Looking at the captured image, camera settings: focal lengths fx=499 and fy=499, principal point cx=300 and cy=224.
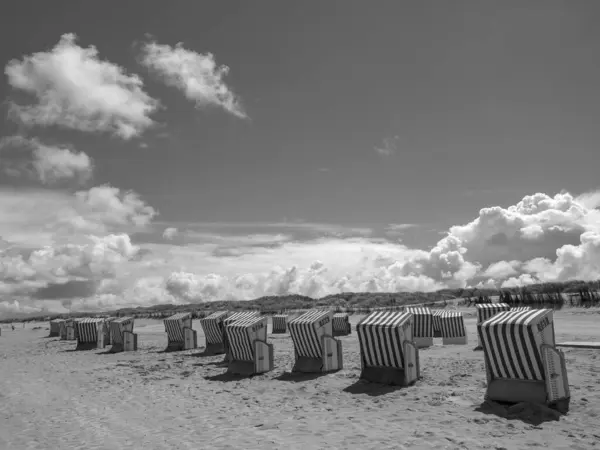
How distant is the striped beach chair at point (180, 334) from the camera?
20.9 m

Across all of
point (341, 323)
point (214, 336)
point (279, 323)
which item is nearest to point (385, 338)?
point (214, 336)

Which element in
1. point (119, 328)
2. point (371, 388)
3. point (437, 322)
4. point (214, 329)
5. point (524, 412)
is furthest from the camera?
point (119, 328)

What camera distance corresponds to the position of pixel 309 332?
42.0ft

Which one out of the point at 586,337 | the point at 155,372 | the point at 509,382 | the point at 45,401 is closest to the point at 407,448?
the point at 509,382

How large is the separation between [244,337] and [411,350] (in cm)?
469

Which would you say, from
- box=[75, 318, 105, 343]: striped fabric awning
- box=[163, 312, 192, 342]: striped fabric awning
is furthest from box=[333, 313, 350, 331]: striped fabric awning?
box=[75, 318, 105, 343]: striped fabric awning

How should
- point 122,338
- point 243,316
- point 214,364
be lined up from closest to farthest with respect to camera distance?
point 214,364 < point 243,316 < point 122,338

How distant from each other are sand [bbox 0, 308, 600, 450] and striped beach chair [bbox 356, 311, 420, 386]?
1.15 feet

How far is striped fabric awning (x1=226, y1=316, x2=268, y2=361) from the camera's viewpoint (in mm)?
13305

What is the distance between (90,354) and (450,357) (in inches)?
591

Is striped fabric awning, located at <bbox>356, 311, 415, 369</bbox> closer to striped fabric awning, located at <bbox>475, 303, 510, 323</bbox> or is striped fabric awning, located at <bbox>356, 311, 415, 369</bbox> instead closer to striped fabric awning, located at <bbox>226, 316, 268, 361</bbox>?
striped fabric awning, located at <bbox>226, 316, 268, 361</bbox>

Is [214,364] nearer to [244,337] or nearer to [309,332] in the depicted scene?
[244,337]

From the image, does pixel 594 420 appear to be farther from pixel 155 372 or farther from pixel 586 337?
pixel 586 337

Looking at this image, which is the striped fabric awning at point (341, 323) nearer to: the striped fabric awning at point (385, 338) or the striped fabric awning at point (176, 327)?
the striped fabric awning at point (176, 327)
